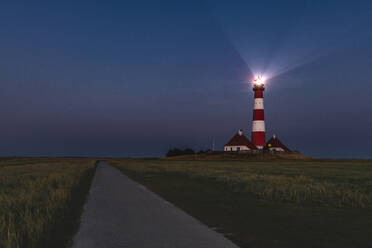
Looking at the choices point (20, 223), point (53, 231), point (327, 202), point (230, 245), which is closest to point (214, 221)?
point (230, 245)

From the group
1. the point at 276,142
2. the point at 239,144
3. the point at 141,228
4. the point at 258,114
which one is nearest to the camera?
the point at 141,228

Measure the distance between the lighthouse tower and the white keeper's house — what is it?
12.3 metres

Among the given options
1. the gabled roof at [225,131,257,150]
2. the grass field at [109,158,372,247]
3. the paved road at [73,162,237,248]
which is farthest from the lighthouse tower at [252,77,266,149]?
the paved road at [73,162,237,248]

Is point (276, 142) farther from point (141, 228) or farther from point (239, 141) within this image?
point (141, 228)

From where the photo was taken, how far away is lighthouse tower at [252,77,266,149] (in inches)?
2945

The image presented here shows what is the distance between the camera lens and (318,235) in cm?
911

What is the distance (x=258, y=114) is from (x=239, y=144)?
18941mm

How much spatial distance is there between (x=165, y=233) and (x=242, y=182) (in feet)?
52.9

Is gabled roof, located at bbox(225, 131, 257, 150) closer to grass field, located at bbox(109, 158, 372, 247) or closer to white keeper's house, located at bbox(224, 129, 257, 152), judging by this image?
white keeper's house, located at bbox(224, 129, 257, 152)

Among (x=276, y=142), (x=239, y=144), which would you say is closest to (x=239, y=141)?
(x=239, y=144)

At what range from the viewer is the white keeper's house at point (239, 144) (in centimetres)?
9100

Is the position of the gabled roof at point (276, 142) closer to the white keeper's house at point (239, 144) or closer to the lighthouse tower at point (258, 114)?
the white keeper's house at point (239, 144)

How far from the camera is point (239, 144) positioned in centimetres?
9219

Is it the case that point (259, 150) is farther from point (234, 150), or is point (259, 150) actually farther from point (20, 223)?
point (20, 223)
